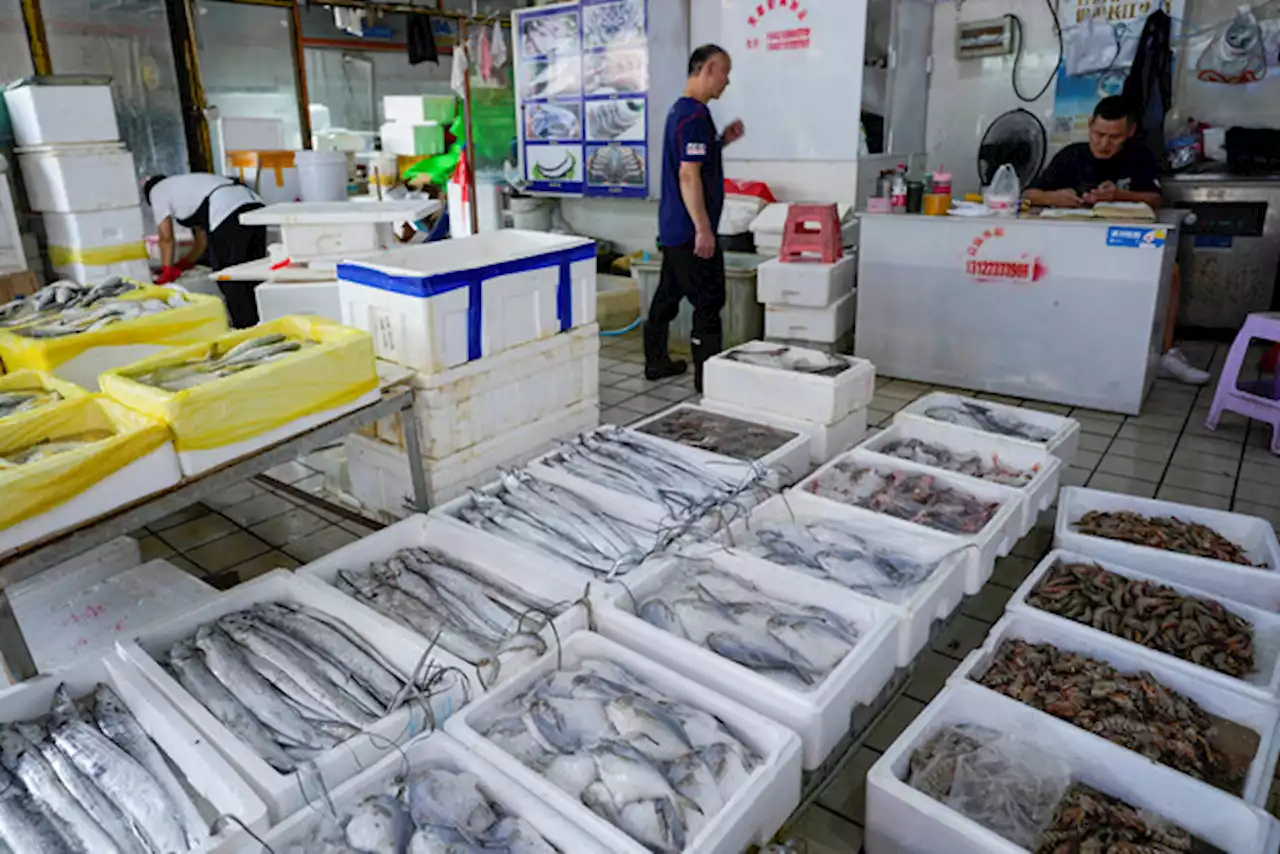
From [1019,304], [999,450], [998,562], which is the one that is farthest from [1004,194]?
[998,562]

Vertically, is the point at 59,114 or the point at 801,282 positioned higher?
the point at 59,114

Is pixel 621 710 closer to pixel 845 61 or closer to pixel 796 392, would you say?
pixel 796 392

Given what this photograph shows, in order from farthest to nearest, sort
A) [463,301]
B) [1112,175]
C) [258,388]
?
[1112,175]
[463,301]
[258,388]

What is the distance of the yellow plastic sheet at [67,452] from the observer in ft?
7.14

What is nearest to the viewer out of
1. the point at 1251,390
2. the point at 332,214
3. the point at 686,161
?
the point at 332,214

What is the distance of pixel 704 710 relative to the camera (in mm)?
2170

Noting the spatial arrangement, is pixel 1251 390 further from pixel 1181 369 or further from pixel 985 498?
Result: pixel 985 498

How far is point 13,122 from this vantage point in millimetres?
6180

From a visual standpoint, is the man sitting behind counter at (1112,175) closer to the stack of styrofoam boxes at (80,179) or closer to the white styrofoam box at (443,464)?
the white styrofoam box at (443,464)

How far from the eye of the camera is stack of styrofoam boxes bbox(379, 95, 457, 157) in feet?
33.4

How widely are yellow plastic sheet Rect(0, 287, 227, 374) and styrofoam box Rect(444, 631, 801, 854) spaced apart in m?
2.31

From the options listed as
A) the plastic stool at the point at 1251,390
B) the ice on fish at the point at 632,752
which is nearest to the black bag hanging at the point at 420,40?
the plastic stool at the point at 1251,390

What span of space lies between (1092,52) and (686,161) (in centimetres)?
453

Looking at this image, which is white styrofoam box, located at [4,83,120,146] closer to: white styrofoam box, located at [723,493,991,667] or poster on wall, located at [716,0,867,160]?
poster on wall, located at [716,0,867,160]
